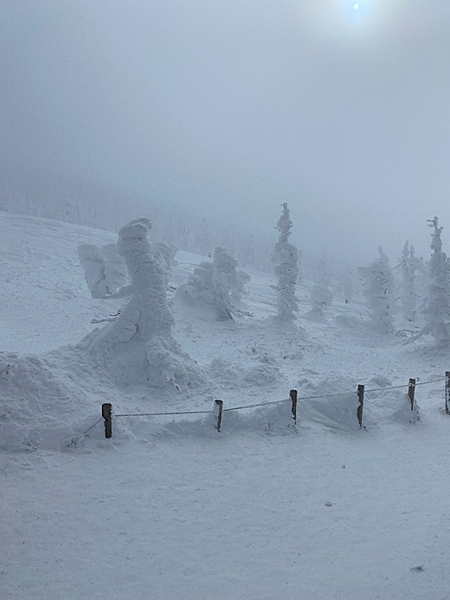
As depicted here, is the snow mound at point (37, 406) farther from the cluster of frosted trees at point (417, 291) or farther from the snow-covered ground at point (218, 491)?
the cluster of frosted trees at point (417, 291)

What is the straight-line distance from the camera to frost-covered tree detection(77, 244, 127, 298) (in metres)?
35.6

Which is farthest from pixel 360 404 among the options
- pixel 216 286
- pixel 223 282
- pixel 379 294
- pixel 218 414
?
pixel 379 294

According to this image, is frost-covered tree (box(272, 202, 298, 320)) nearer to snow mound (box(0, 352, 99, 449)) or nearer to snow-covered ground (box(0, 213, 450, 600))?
snow-covered ground (box(0, 213, 450, 600))

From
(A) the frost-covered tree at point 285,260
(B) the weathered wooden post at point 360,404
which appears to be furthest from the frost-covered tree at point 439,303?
(B) the weathered wooden post at point 360,404

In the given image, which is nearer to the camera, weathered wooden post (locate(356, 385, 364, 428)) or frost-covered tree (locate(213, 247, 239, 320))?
weathered wooden post (locate(356, 385, 364, 428))

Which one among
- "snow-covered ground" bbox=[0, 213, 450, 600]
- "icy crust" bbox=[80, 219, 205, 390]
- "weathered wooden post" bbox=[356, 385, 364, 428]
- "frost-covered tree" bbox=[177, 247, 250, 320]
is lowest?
"snow-covered ground" bbox=[0, 213, 450, 600]

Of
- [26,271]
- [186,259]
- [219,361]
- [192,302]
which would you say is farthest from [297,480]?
[186,259]

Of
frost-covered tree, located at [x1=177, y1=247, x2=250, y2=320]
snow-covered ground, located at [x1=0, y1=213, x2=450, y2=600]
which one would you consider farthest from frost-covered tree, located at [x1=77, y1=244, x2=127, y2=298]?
snow-covered ground, located at [x1=0, y1=213, x2=450, y2=600]

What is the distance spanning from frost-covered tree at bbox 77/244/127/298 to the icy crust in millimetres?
A: 19421

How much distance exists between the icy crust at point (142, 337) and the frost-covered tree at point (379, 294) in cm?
3021

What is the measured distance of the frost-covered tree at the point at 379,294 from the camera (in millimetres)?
41156

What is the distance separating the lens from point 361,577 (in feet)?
21.4

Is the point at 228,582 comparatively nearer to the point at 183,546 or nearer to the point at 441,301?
the point at 183,546

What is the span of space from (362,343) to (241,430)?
1067 inches
